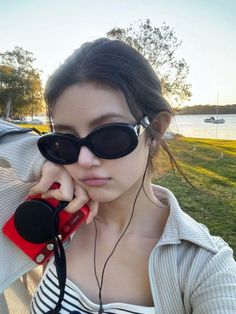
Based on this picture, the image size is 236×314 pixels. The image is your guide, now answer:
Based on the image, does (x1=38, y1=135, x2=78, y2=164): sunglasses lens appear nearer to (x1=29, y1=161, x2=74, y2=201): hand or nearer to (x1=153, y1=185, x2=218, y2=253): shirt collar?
(x1=29, y1=161, x2=74, y2=201): hand

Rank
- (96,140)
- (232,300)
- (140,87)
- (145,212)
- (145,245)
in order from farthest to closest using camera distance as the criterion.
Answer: (145,212)
(145,245)
(140,87)
(96,140)
(232,300)

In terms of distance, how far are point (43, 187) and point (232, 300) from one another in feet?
2.99

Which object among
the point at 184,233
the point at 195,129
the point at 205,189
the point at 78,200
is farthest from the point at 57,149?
the point at 195,129

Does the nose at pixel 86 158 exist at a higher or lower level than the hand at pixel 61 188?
higher

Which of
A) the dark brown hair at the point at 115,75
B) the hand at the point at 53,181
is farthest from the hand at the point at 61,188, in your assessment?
the dark brown hair at the point at 115,75

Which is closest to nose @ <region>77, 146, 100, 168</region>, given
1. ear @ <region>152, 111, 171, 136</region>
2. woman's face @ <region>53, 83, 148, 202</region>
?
woman's face @ <region>53, 83, 148, 202</region>

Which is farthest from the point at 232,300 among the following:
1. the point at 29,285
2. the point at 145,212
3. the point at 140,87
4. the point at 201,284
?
the point at 29,285

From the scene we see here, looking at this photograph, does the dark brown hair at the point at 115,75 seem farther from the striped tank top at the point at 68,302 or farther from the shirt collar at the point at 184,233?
the striped tank top at the point at 68,302

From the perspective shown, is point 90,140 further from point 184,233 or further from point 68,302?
point 68,302

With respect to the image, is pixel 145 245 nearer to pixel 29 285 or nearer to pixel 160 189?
pixel 160 189

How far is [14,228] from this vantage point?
59.2 inches

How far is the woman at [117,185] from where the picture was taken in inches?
54.9

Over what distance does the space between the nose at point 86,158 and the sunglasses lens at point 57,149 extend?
4 cm

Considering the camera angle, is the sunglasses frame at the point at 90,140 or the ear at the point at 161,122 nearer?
the sunglasses frame at the point at 90,140
